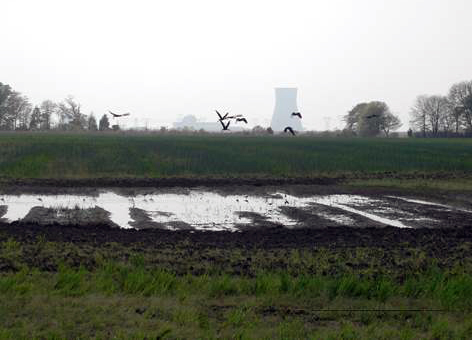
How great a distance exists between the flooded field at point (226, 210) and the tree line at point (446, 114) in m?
78.1

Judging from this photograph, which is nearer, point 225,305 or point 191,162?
point 225,305

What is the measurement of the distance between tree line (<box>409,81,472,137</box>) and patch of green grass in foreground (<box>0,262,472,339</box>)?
8942 centimetres

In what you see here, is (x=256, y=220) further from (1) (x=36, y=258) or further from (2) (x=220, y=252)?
(1) (x=36, y=258)

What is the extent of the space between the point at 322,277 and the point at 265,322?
81.9 inches

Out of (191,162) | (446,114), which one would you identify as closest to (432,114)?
(446,114)

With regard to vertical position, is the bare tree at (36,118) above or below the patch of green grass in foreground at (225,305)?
above

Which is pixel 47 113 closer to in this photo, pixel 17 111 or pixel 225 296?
pixel 17 111

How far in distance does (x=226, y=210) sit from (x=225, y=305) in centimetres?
974

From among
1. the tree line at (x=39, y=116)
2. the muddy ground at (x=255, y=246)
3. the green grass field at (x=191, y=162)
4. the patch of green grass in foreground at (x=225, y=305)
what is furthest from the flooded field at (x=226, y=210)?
the tree line at (x=39, y=116)

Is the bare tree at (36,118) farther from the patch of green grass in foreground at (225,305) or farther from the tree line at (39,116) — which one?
the patch of green grass in foreground at (225,305)

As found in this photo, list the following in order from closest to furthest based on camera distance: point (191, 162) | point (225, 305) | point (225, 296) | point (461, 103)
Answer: point (225, 305) < point (225, 296) < point (191, 162) < point (461, 103)

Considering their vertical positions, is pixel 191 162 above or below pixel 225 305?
above

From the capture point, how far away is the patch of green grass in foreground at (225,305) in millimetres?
6516

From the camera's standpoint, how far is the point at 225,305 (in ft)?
24.7
